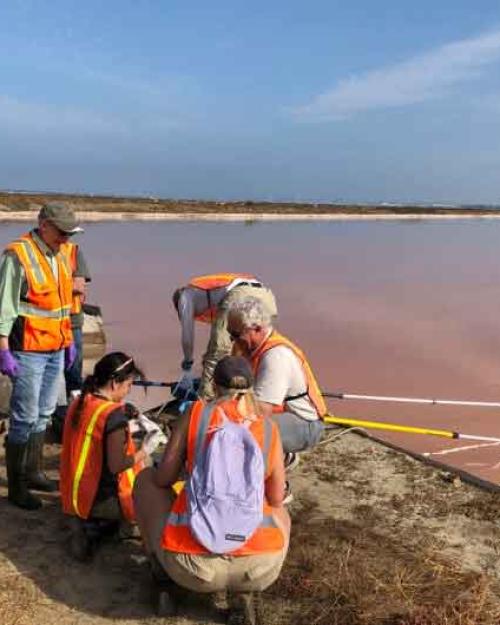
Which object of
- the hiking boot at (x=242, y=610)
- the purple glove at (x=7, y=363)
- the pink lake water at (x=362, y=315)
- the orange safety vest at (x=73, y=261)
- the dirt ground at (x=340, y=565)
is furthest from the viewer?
the pink lake water at (x=362, y=315)

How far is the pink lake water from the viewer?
6.37 meters

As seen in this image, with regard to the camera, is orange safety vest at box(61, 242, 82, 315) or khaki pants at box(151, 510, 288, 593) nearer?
khaki pants at box(151, 510, 288, 593)

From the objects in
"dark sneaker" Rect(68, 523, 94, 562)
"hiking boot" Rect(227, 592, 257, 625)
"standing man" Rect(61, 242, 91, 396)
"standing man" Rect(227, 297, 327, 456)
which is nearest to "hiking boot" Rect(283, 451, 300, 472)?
"standing man" Rect(227, 297, 327, 456)

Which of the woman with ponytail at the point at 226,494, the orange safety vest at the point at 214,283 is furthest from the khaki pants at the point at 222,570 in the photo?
the orange safety vest at the point at 214,283

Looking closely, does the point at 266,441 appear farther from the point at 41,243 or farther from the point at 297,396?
the point at 41,243

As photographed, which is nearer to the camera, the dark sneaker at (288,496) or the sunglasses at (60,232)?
the sunglasses at (60,232)

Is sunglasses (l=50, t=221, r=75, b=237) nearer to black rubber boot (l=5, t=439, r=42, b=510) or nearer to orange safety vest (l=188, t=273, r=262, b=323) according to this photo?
black rubber boot (l=5, t=439, r=42, b=510)

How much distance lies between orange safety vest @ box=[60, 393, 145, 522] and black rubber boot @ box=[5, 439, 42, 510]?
0.51m

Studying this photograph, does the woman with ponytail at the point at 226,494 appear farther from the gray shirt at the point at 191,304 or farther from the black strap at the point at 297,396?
the gray shirt at the point at 191,304

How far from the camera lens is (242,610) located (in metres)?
2.77

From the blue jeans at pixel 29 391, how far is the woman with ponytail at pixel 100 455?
0.49 m

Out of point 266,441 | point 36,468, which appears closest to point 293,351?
point 266,441

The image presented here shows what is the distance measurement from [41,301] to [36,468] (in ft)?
3.16

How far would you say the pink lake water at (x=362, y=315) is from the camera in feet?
20.9
